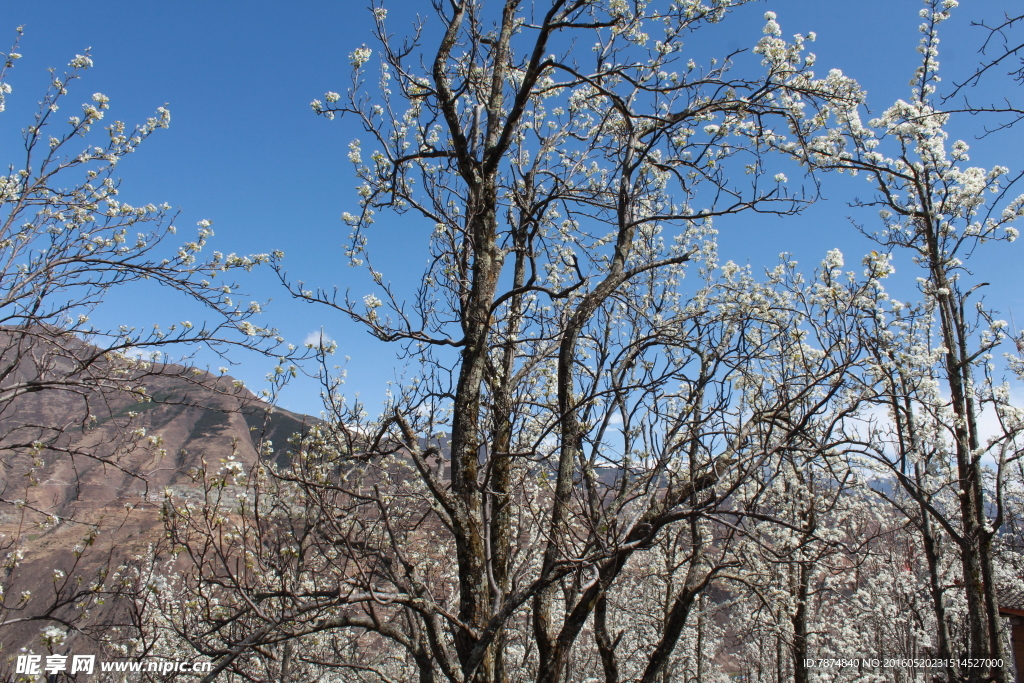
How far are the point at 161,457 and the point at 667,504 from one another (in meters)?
7.33

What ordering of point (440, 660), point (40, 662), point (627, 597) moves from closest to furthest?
point (440, 660) < point (40, 662) < point (627, 597)

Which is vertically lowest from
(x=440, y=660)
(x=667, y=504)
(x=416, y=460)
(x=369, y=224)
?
(x=440, y=660)

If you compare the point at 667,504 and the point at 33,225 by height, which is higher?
the point at 33,225

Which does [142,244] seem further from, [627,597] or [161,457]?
[627,597]

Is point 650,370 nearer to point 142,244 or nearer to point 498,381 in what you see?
point 498,381

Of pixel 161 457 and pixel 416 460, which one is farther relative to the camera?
pixel 161 457

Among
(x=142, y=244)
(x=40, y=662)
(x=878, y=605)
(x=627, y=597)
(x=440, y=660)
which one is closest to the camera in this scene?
(x=440, y=660)

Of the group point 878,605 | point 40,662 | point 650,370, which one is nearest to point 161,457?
point 40,662

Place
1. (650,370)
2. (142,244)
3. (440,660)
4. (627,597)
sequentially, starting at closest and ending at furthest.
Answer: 1. (440,660)
2. (650,370)
3. (142,244)
4. (627,597)

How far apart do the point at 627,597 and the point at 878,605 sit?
8.75 meters

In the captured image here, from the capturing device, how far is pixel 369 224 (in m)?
6.32

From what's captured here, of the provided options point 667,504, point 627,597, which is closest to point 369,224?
point 667,504

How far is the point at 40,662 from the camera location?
7105 mm

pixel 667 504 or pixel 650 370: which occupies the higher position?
pixel 650 370
